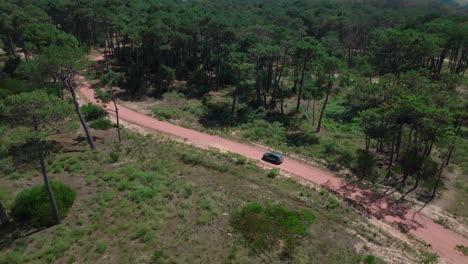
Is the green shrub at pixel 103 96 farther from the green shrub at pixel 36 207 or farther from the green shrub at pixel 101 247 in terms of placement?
the green shrub at pixel 101 247

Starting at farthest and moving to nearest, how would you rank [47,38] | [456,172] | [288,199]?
[47,38], [456,172], [288,199]

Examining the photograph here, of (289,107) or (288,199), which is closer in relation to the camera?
(288,199)

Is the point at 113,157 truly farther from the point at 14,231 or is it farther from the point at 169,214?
the point at 169,214

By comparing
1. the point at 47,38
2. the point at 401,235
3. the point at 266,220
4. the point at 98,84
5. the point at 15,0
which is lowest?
the point at 401,235

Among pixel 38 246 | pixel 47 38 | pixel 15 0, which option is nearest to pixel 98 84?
pixel 47 38

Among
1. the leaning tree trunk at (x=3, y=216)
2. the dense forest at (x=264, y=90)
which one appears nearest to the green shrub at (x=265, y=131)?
the dense forest at (x=264, y=90)

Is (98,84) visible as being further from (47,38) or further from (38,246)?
(38,246)
